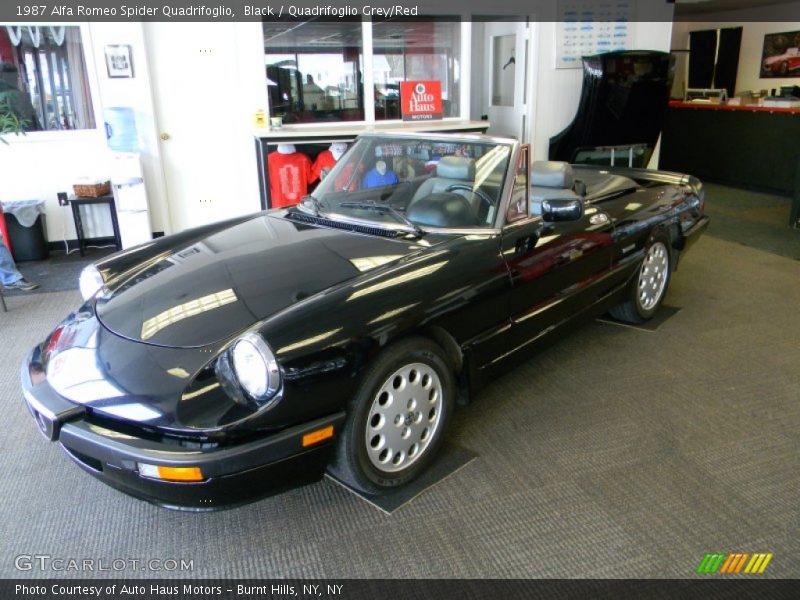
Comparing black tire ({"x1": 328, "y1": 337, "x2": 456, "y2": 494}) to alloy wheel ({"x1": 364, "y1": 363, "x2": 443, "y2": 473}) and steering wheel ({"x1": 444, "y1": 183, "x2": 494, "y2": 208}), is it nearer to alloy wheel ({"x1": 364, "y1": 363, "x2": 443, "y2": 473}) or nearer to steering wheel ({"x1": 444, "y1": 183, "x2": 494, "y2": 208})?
alloy wheel ({"x1": 364, "y1": 363, "x2": 443, "y2": 473})

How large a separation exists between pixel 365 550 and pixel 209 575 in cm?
48

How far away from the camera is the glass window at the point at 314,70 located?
19.4 ft

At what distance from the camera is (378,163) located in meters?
2.87

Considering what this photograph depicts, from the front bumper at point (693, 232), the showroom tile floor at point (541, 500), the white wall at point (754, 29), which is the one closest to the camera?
the showroom tile floor at point (541, 500)

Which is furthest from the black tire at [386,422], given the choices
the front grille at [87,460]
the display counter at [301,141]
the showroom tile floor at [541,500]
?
the display counter at [301,141]

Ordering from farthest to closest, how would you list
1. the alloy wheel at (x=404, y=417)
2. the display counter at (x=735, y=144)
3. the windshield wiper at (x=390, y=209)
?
the display counter at (x=735, y=144)
the windshield wiper at (x=390, y=209)
the alloy wheel at (x=404, y=417)

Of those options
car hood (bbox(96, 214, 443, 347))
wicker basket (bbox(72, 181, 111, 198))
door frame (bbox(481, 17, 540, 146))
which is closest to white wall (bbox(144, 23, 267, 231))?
wicker basket (bbox(72, 181, 111, 198))

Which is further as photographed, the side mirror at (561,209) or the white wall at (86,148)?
the white wall at (86,148)

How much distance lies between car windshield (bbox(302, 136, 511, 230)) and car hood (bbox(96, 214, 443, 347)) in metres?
0.16

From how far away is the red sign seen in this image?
19.6 feet

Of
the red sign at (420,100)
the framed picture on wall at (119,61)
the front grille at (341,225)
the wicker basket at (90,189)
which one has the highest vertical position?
the framed picture on wall at (119,61)

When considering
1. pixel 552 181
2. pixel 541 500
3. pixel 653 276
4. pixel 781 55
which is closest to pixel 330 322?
pixel 541 500

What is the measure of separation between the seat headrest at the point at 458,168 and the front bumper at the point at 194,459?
1.26 metres
